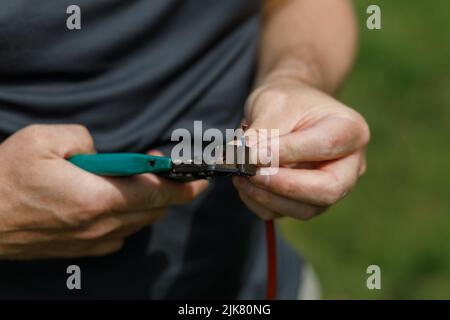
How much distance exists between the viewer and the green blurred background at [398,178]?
6.57 feet

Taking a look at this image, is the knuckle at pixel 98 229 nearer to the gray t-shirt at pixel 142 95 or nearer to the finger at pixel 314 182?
the gray t-shirt at pixel 142 95

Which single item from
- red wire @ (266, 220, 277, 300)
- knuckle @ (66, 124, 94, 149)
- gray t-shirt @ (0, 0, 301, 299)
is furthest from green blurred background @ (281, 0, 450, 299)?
knuckle @ (66, 124, 94, 149)

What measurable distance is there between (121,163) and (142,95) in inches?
7.3

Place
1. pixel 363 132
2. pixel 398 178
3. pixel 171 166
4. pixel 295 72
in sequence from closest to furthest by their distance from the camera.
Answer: pixel 171 166 → pixel 363 132 → pixel 295 72 → pixel 398 178

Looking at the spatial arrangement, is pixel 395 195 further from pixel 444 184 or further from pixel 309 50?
pixel 309 50

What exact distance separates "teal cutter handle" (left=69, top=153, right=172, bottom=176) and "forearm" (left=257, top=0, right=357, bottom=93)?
35cm

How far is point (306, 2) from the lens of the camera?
1.17 m

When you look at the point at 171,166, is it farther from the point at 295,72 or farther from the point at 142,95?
the point at 295,72

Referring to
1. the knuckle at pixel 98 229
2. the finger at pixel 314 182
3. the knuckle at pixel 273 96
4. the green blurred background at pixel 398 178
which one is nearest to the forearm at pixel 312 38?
the knuckle at pixel 273 96

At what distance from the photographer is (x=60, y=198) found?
86 centimetres

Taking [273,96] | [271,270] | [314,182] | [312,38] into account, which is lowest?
[271,270]

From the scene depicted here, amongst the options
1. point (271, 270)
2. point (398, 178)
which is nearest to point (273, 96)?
point (271, 270)

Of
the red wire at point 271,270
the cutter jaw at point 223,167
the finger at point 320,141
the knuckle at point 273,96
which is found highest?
the knuckle at point 273,96

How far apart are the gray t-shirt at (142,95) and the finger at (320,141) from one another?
8.5 inches
